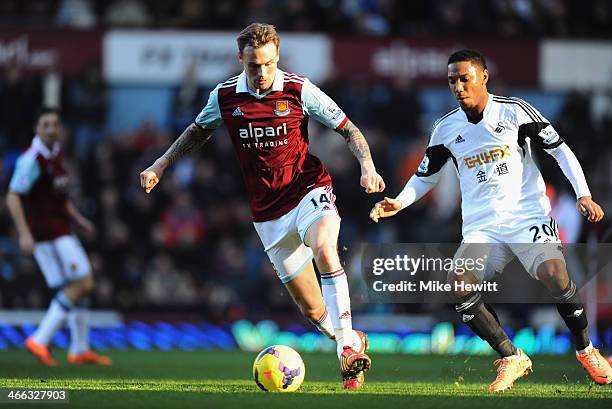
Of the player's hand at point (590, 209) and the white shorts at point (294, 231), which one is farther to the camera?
the white shorts at point (294, 231)

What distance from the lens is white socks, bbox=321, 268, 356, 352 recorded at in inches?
319

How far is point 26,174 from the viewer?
1209cm

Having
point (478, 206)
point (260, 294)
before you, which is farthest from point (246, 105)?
point (260, 294)

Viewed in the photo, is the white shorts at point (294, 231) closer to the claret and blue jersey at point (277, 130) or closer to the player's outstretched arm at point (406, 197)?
the claret and blue jersey at point (277, 130)

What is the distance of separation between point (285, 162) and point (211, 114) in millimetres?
664

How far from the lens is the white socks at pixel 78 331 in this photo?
39.8ft

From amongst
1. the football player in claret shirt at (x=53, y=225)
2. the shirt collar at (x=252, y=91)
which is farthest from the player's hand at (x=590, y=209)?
the football player in claret shirt at (x=53, y=225)

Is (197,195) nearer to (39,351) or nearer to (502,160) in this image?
(39,351)

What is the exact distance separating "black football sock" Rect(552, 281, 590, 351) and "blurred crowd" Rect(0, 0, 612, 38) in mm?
9566

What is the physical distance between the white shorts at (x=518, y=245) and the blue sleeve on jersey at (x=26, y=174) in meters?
5.10

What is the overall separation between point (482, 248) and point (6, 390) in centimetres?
346

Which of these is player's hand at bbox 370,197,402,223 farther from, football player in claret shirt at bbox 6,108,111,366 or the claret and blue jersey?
football player in claret shirt at bbox 6,108,111,366

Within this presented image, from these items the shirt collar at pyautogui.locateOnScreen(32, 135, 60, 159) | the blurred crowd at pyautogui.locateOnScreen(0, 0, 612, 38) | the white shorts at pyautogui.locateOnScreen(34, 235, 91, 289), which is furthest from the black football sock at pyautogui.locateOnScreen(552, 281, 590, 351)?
the blurred crowd at pyautogui.locateOnScreen(0, 0, 612, 38)

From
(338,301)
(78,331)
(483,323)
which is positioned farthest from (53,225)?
(483,323)
